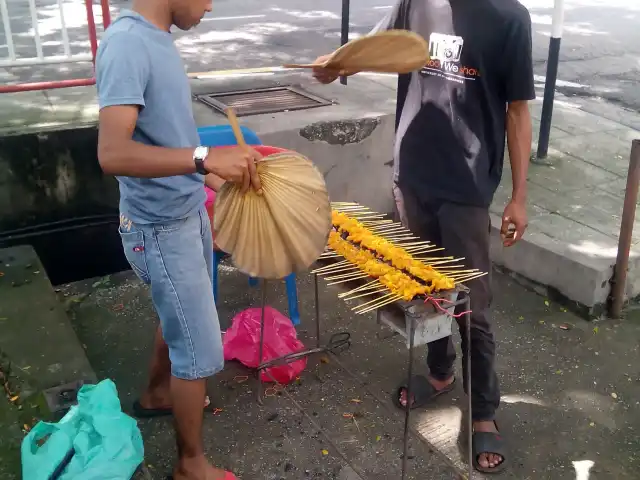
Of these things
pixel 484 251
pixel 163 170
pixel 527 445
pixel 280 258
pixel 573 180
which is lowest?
pixel 527 445

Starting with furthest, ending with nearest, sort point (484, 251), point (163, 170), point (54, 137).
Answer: point (54, 137) → point (484, 251) → point (163, 170)

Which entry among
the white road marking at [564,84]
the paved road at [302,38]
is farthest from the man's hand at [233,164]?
the white road marking at [564,84]

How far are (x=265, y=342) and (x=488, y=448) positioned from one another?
1312 millimetres

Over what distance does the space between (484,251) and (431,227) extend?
26 centimetres

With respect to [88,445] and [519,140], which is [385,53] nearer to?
[519,140]

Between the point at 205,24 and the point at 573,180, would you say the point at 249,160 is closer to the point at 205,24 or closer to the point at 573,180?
the point at 573,180

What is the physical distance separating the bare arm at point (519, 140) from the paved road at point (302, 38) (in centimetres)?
475

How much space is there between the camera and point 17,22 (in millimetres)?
9969

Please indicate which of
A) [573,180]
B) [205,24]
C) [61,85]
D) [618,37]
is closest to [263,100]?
[61,85]

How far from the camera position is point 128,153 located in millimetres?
2113

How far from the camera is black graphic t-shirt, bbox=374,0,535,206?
8.87ft

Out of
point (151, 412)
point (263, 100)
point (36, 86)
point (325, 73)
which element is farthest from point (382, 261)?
point (36, 86)

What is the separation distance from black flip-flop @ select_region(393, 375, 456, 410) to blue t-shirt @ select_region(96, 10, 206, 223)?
1.56 metres

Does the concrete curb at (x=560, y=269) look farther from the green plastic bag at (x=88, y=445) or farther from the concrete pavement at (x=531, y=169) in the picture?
the green plastic bag at (x=88, y=445)
